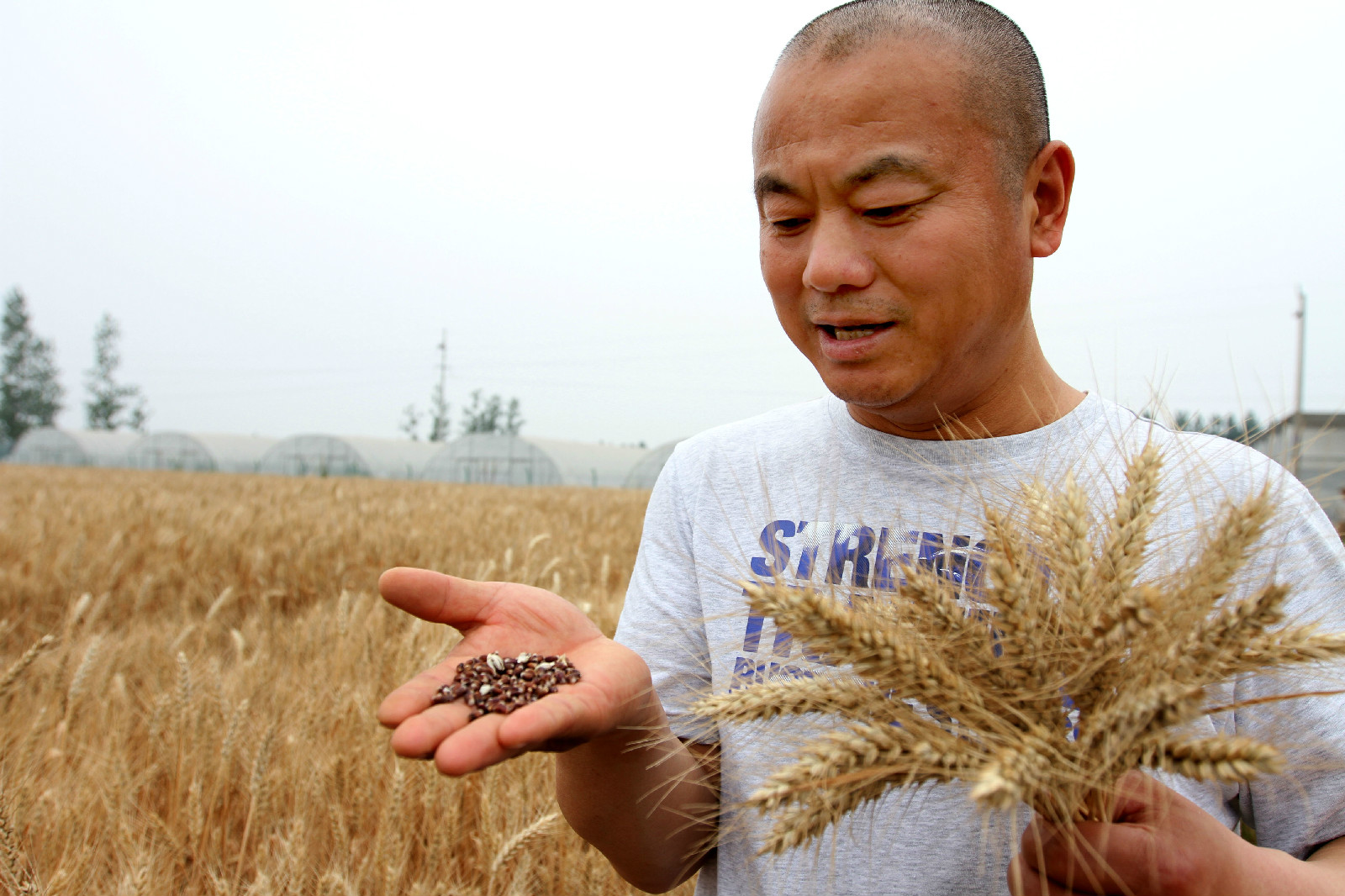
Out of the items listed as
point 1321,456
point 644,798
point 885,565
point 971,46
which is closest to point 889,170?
point 971,46

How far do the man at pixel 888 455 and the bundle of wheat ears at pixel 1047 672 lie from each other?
15 centimetres

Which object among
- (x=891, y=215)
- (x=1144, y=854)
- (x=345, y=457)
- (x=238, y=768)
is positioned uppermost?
(x=345, y=457)

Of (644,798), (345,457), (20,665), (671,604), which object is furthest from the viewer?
(345,457)

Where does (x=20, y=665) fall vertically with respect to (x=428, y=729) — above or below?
below

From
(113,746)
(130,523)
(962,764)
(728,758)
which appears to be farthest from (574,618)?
(130,523)

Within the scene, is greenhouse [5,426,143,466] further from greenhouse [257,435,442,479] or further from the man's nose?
the man's nose

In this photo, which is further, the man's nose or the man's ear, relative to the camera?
the man's ear

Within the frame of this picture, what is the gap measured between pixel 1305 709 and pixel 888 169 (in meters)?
0.95

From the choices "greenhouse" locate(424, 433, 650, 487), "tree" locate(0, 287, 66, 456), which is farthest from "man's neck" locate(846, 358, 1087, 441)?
"tree" locate(0, 287, 66, 456)

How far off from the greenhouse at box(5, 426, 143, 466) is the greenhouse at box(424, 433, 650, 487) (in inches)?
727

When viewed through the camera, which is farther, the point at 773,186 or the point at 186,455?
the point at 186,455

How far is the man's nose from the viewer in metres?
1.18

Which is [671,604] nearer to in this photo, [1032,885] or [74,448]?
[1032,885]

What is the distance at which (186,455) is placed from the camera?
4406cm
